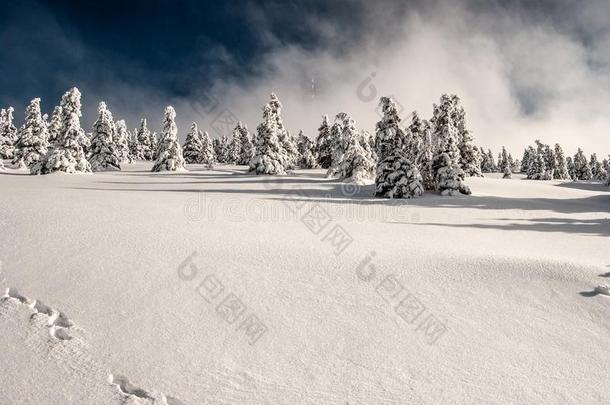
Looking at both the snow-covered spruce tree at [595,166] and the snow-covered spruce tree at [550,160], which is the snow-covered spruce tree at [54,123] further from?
the snow-covered spruce tree at [595,166]

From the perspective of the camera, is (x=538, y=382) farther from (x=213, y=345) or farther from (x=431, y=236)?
(x=431, y=236)

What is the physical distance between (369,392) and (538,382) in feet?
8.78

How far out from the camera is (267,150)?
46.7 meters

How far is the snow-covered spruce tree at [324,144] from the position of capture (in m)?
64.2

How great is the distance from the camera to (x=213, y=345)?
685 cm

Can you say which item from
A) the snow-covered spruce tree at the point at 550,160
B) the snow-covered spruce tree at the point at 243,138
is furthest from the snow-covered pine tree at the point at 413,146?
the snow-covered spruce tree at the point at 550,160

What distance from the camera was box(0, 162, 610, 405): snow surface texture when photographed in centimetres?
598

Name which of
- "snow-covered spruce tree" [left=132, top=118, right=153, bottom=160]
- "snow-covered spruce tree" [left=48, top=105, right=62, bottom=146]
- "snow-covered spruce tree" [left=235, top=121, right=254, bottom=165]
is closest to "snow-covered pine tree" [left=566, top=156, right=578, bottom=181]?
"snow-covered spruce tree" [left=235, top=121, right=254, bottom=165]

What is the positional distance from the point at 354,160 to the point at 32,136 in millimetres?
47933

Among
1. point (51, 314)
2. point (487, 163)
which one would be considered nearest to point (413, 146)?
point (51, 314)

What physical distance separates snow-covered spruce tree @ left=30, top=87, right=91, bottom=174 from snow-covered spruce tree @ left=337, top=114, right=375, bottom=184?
2699 centimetres

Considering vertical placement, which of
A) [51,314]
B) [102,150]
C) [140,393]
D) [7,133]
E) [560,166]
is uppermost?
[7,133]

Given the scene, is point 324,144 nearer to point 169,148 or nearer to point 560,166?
point 169,148

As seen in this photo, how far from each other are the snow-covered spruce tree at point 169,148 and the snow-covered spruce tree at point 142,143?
176 ft
